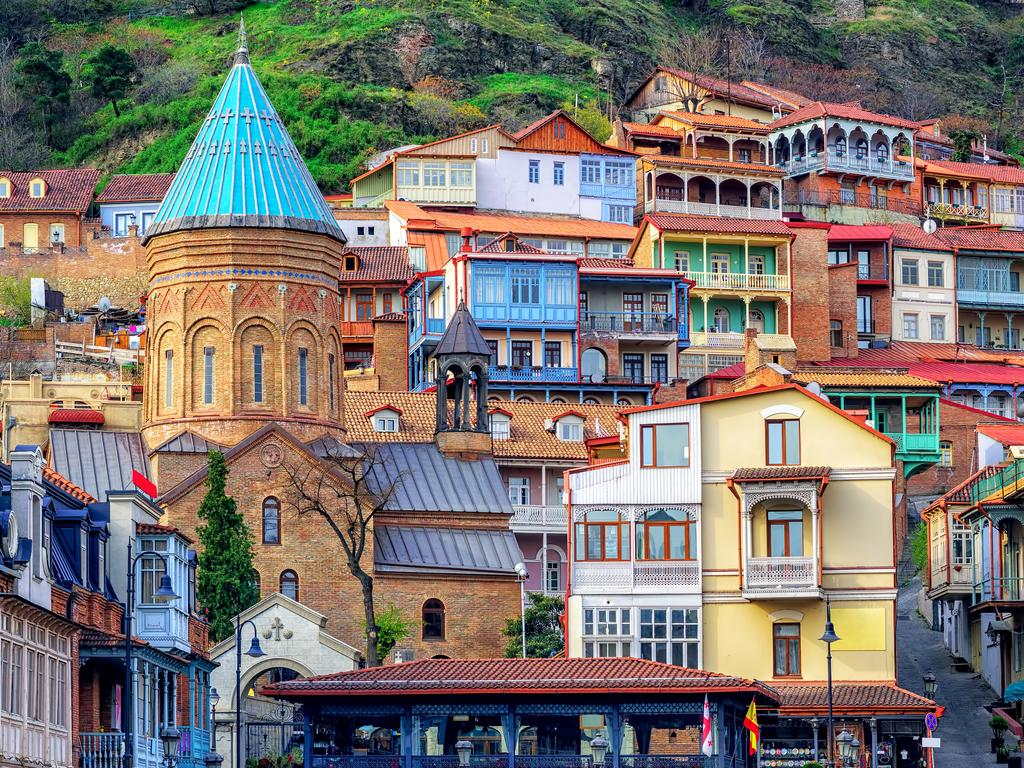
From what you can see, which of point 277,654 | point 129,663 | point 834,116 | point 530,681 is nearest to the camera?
point 129,663

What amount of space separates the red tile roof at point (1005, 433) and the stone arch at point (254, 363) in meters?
21.6

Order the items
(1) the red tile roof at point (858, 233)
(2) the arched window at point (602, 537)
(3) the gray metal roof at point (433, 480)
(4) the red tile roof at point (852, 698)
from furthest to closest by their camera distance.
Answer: (1) the red tile roof at point (858, 233) < (3) the gray metal roof at point (433, 480) < (2) the arched window at point (602, 537) < (4) the red tile roof at point (852, 698)

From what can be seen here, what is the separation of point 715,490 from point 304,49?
262 ft

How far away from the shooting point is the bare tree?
63.6m

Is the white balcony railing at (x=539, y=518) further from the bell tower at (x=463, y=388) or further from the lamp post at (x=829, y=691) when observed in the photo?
the lamp post at (x=829, y=691)

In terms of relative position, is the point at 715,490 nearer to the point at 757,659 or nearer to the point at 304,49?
the point at 757,659

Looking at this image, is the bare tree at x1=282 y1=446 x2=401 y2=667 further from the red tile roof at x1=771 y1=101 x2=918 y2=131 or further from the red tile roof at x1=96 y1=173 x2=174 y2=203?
the red tile roof at x1=771 y1=101 x2=918 y2=131

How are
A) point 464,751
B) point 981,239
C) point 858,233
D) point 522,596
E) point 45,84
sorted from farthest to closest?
point 45,84
point 981,239
point 858,233
point 522,596
point 464,751

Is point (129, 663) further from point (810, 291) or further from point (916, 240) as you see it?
point (916, 240)

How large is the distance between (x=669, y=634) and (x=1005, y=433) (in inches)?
816

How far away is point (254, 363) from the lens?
220 ft

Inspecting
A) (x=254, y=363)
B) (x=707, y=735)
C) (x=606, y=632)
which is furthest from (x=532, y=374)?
(x=707, y=735)

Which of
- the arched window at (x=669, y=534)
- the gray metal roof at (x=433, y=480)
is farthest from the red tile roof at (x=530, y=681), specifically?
the gray metal roof at (x=433, y=480)

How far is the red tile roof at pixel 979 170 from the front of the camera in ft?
370
